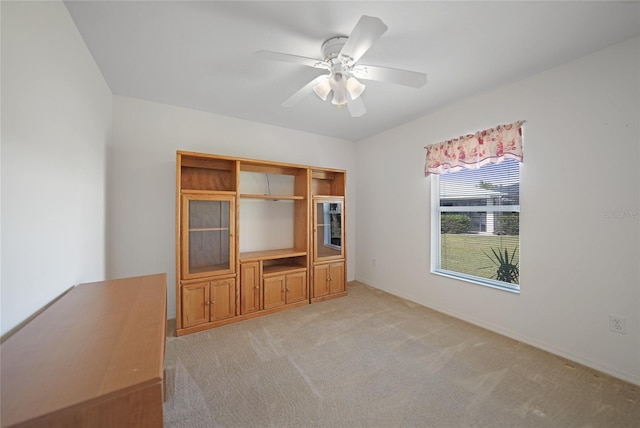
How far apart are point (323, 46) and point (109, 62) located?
5.86 ft

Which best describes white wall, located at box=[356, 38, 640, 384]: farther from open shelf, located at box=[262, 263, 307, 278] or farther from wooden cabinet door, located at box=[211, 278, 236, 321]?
wooden cabinet door, located at box=[211, 278, 236, 321]

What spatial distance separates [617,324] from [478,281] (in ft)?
3.30

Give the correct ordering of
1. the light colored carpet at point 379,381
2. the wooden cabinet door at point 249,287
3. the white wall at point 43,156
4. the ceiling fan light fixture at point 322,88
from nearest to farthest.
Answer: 1. the white wall at point 43,156
2. the light colored carpet at point 379,381
3. the ceiling fan light fixture at point 322,88
4. the wooden cabinet door at point 249,287

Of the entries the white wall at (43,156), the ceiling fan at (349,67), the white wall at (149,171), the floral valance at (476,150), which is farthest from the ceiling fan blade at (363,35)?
the white wall at (149,171)

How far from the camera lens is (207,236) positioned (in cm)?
263

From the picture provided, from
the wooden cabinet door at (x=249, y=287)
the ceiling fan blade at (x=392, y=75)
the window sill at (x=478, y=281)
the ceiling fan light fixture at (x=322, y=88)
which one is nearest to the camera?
the ceiling fan blade at (x=392, y=75)

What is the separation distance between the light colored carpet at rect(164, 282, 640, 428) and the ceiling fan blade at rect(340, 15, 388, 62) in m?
2.23

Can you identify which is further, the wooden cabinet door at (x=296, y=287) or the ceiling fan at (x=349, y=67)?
the wooden cabinet door at (x=296, y=287)

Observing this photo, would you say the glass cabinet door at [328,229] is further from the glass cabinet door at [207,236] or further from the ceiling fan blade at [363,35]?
the ceiling fan blade at [363,35]

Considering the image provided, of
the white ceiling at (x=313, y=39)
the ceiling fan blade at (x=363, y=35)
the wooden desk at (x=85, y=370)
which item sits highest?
the white ceiling at (x=313, y=39)

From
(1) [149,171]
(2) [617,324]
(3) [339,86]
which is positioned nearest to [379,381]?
(2) [617,324]

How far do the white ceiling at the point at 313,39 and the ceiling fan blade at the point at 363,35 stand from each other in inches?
10.3

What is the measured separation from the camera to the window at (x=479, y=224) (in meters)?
2.47

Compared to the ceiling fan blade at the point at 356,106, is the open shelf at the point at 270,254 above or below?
below
